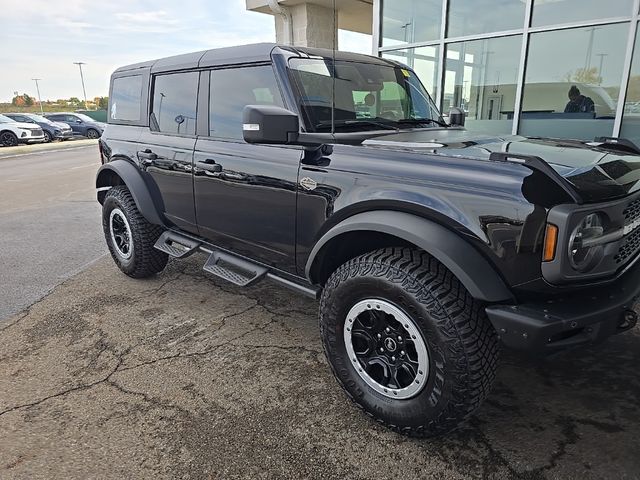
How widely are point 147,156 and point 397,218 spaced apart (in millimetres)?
2608

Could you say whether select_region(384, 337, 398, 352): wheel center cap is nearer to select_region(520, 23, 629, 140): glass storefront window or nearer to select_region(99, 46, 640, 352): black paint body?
select_region(99, 46, 640, 352): black paint body

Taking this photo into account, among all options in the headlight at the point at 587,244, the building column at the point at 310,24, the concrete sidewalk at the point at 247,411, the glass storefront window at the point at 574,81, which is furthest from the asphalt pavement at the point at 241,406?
the building column at the point at 310,24

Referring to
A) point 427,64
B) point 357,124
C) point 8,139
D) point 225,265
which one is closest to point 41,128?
point 8,139

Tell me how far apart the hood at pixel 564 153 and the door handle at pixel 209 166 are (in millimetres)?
1168

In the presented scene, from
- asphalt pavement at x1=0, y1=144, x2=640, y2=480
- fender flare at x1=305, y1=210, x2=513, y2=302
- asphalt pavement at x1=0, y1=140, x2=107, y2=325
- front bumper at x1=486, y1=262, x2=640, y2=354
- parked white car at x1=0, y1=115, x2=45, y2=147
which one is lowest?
asphalt pavement at x1=0, y1=140, x2=107, y2=325

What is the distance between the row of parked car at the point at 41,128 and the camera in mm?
21406

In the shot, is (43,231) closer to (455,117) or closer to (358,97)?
(358,97)

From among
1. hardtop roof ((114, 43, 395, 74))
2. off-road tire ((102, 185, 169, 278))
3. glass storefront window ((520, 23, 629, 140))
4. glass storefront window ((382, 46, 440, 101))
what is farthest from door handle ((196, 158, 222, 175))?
glass storefront window ((382, 46, 440, 101))

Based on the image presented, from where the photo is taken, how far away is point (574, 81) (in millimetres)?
6840

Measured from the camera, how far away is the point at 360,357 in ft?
8.07

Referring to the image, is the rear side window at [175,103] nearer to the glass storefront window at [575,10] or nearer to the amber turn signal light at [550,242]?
the amber turn signal light at [550,242]

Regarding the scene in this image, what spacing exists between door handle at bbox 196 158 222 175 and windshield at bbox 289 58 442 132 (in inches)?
30.2

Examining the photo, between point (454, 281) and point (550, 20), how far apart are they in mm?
6454

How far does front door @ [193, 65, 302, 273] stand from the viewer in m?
2.84
